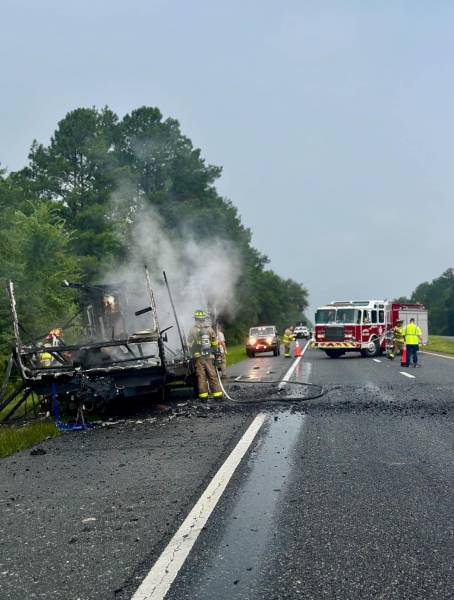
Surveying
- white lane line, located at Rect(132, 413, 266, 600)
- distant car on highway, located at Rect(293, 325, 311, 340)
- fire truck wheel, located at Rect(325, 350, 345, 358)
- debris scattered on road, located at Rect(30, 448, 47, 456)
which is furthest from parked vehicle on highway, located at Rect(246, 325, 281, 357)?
distant car on highway, located at Rect(293, 325, 311, 340)

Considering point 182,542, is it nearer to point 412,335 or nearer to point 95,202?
point 412,335

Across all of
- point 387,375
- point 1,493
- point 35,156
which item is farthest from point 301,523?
point 35,156

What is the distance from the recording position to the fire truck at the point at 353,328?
111 feet

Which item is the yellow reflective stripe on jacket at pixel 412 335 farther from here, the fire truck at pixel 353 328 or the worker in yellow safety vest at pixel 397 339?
the fire truck at pixel 353 328

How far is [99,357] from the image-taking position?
13.5 metres

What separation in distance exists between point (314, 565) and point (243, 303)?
214 feet

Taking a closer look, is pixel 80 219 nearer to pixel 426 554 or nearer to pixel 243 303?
pixel 243 303

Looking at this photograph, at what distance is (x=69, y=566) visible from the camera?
457 cm

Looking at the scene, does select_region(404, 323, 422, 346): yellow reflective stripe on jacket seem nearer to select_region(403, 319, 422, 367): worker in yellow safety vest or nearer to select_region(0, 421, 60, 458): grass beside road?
select_region(403, 319, 422, 367): worker in yellow safety vest

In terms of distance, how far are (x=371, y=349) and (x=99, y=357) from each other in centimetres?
2233

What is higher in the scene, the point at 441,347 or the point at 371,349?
the point at 371,349

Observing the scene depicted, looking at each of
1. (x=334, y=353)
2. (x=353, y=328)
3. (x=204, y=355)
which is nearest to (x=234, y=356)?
(x=334, y=353)

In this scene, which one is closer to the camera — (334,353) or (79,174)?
(334,353)

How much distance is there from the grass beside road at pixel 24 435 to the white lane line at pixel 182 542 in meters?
3.66
